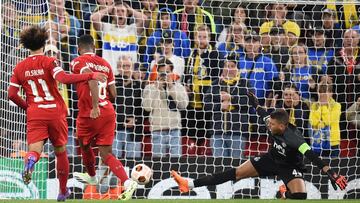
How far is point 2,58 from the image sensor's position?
531 inches

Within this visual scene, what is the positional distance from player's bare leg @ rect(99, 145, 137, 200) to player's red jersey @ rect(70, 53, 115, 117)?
1.59 ft

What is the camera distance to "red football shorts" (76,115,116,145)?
11.5 metres

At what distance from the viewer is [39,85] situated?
415 inches

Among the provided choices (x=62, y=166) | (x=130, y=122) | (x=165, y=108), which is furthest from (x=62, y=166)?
(x=165, y=108)

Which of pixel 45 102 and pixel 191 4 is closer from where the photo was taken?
pixel 45 102

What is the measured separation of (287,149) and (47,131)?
11.4ft

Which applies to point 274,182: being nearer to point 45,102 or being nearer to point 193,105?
point 193,105

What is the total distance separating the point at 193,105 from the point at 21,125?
297 cm

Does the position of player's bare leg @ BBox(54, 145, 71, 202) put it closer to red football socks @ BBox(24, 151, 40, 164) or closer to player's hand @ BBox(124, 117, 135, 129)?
red football socks @ BBox(24, 151, 40, 164)

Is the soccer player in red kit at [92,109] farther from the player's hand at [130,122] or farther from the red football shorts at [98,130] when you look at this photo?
the player's hand at [130,122]

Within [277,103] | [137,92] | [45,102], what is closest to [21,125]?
[137,92]

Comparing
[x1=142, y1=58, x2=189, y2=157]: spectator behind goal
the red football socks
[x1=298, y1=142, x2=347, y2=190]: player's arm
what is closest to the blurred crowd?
[x1=142, y1=58, x2=189, y2=157]: spectator behind goal

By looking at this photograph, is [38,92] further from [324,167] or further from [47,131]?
[324,167]

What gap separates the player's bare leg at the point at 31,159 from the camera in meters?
10.2
